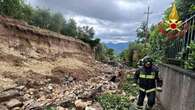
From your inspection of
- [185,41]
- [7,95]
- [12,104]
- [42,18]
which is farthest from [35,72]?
[42,18]

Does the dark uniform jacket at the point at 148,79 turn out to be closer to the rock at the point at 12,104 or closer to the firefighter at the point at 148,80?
the firefighter at the point at 148,80

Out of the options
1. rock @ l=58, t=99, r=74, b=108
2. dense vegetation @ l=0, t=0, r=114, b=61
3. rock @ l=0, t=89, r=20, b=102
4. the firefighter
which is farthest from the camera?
dense vegetation @ l=0, t=0, r=114, b=61

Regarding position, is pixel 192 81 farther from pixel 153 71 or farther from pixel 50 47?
pixel 50 47

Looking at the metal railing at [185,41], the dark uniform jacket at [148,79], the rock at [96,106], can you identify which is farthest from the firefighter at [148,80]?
the rock at [96,106]

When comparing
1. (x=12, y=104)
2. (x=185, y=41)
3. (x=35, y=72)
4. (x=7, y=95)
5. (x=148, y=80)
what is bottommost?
(x=12, y=104)

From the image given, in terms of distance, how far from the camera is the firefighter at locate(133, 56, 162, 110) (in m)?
8.42

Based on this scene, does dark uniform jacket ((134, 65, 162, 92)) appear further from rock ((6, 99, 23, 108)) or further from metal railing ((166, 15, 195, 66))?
rock ((6, 99, 23, 108))

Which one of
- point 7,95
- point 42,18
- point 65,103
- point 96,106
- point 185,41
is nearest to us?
point 185,41

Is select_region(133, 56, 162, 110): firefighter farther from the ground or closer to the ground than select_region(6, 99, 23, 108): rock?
farther from the ground

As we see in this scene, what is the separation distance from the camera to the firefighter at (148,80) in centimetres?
842

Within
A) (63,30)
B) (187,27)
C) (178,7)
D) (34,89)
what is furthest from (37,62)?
(63,30)

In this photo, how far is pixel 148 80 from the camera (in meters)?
8.57

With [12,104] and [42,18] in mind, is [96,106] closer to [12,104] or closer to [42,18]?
[12,104]

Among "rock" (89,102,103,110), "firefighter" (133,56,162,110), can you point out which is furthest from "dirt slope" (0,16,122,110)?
"firefighter" (133,56,162,110)
